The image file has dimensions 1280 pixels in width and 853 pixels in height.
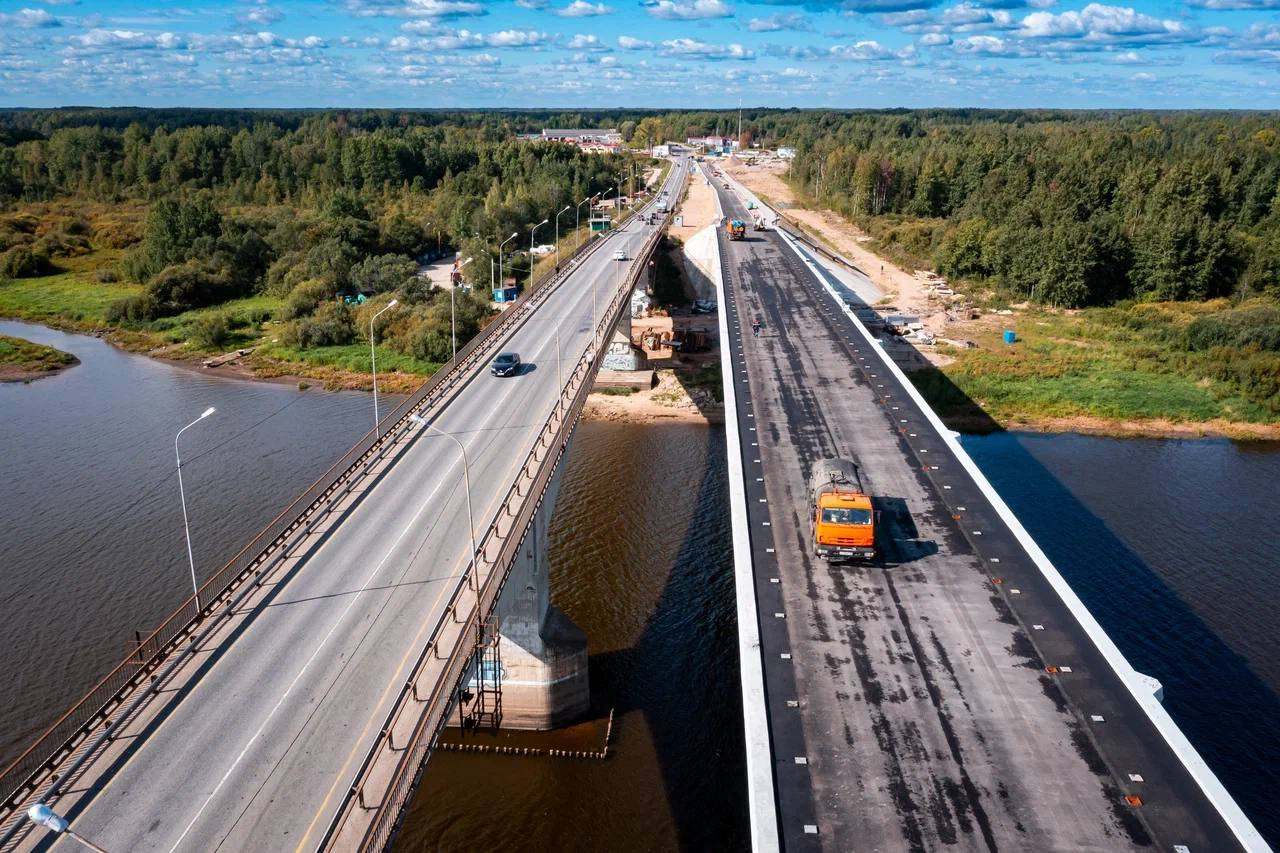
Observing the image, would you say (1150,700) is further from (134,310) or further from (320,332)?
(134,310)

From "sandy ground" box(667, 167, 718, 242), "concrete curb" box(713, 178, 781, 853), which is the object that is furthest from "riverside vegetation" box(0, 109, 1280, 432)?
"concrete curb" box(713, 178, 781, 853)

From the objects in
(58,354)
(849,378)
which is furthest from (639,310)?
(58,354)

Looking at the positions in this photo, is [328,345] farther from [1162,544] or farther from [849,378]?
[1162,544]

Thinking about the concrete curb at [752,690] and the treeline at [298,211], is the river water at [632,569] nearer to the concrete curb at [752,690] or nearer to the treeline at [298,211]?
the concrete curb at [752,690]

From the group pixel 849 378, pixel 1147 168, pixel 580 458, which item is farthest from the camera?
pixel 1147 168

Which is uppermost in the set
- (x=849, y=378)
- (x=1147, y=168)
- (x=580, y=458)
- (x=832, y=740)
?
(x=1147, y=168)

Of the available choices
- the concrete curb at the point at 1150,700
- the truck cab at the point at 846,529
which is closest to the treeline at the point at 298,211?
the truck cab at the point at 846,529

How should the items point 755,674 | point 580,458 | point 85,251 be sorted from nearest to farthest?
point 755,674
point 580,458
point 85,251
